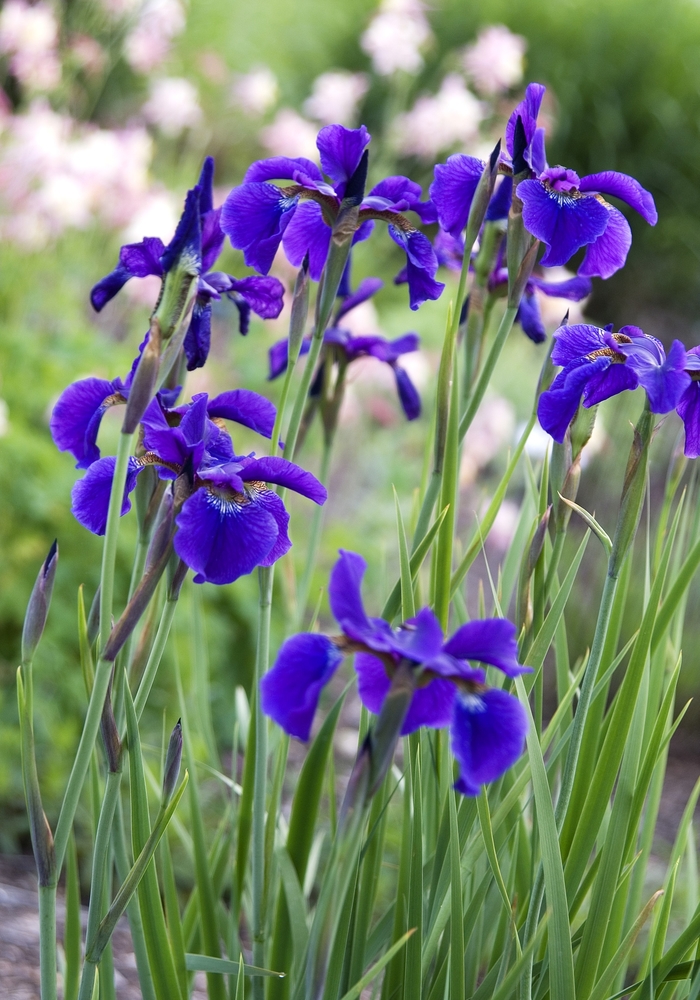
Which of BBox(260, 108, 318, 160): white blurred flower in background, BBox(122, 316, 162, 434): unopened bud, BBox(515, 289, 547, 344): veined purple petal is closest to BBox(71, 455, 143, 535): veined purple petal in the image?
BBox(122, 316, 162, 434): unopened bud

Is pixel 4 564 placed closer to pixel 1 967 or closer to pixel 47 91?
pixel 1 967

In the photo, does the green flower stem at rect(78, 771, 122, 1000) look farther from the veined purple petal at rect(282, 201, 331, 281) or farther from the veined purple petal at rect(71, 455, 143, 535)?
the veined purple petal at rect(282, 201, 331, 281)

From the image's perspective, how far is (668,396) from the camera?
2.03 feet

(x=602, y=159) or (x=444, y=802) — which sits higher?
(x=602, y=159)

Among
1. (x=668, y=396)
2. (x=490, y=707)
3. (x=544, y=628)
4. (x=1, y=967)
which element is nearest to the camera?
(x=490, y=707)

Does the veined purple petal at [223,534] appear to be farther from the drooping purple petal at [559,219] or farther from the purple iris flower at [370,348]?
the purple iris flower at [370,348]

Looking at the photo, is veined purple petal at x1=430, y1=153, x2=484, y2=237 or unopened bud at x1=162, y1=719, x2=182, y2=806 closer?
unopened bud at x1=162, y1=719, x2=182, y2=806

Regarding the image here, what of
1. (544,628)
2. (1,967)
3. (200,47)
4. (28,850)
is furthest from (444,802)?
(200,47)

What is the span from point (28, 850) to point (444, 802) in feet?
3.97

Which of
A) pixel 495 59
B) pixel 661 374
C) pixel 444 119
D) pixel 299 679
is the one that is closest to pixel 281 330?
pixel 444 119

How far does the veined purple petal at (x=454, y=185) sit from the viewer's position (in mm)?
791

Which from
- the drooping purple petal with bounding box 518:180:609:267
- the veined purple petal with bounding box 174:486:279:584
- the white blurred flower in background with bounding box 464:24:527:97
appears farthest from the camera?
the white blurred flower in background with bounding box 464:24:527:97

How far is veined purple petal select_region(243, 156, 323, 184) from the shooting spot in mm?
743

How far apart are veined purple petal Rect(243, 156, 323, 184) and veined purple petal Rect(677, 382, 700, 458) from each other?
1.16ft
